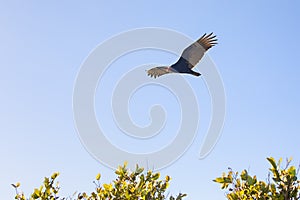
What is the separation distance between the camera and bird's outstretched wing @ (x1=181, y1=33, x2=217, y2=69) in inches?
370

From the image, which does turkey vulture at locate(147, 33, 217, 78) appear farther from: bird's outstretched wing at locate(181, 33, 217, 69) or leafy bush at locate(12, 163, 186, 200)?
leafy bush at locate(12, 163, 186, 200)

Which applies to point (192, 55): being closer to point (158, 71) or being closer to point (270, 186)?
point (158, 71)

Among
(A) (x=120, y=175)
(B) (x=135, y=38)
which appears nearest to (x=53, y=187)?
(A) (x=120, y=175)

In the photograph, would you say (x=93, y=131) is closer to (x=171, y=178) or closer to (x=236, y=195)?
(x=171, y=178)

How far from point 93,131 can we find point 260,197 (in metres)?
4.64

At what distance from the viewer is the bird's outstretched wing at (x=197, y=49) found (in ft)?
30.8

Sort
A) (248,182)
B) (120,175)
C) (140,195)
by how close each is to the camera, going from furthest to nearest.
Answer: (120,175) < (140,195) < (248,182)

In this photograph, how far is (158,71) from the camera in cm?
1055

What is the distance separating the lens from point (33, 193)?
6.65 m

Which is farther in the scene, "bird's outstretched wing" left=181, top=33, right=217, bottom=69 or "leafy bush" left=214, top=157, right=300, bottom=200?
"bird's outstretched wing" left=181, top=33, right=217, bottom=69

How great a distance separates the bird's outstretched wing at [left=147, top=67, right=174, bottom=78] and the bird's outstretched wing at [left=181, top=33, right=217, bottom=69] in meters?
0.80

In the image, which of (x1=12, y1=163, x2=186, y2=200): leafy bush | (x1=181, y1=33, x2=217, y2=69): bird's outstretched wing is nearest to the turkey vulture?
(x1=181, y1=33, x2=217, y2=69): bird's outstretched wing

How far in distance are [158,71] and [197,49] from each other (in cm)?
157

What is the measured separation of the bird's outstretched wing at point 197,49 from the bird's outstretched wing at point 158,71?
2.63 ft
